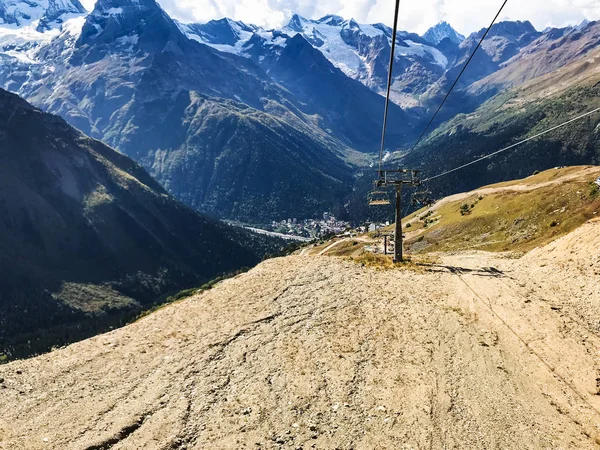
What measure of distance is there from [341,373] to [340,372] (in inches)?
5.2

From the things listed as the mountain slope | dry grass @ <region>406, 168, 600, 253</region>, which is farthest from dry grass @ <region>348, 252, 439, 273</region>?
dry grass @ <region>406, 168, 600, 253</region>

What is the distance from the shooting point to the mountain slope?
18.4 meters

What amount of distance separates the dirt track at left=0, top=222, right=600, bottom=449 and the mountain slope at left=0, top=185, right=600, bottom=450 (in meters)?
0.09

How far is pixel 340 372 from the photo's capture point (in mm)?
22578

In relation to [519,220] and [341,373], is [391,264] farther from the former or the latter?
[519,220]

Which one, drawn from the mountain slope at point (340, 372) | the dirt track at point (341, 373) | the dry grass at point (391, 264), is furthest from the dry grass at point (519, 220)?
the dirt track at point (341, 373)

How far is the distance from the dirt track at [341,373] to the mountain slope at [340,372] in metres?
0.09

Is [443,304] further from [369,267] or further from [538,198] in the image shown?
[538,198]

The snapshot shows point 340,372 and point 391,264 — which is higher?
point 391,264

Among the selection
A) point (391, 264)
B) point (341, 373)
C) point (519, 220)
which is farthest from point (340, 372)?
point (519, 220)

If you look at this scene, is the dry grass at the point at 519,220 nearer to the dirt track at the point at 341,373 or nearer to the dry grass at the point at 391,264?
the dry grass at the point at 391,264

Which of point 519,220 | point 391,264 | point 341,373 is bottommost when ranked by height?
point 341,373

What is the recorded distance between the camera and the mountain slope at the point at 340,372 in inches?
723

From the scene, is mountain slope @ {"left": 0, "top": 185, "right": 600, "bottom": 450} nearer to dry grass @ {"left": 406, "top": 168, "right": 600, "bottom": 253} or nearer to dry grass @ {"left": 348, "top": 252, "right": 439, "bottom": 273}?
dry grass @ {"left": 348, "top": 252, "right": 439, "bottom": 273}
